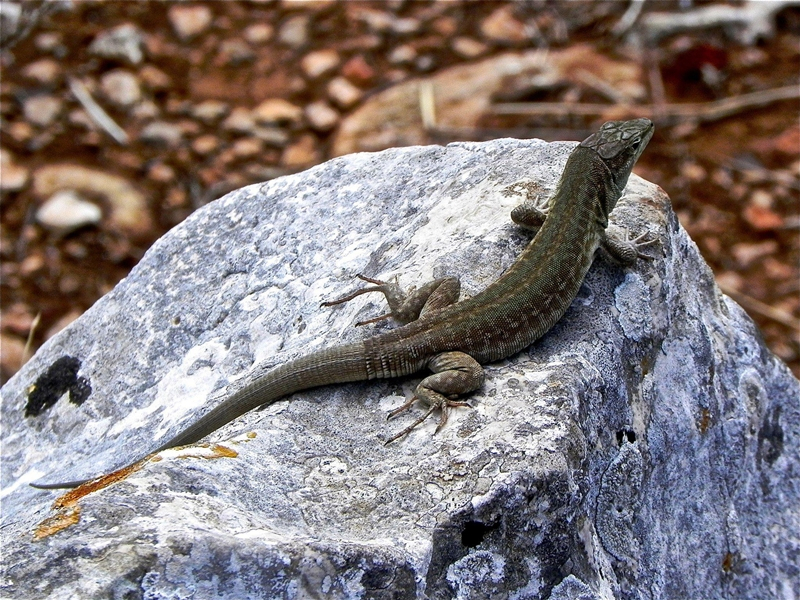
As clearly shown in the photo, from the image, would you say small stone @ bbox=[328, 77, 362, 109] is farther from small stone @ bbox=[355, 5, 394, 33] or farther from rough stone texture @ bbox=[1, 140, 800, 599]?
rough stone texture @ bbox=[1, 140, 800, 599]

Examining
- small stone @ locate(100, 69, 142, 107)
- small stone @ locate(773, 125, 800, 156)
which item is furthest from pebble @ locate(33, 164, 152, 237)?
small stone @ locate(773, 125, 800, 156)

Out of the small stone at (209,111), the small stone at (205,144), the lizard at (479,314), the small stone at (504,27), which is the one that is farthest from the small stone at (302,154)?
the lizard at (479,314)

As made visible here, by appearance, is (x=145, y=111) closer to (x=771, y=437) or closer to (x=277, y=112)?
(x=277, y=112)

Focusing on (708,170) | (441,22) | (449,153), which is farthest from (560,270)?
(441,22)

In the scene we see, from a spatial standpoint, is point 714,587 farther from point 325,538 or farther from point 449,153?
point 449,153

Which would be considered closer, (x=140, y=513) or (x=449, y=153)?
(x=140, y=513)

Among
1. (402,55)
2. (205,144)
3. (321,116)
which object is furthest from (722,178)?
(205,144)

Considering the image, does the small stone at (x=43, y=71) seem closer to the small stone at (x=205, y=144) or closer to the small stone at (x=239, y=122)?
the small stone at (x=205, y=144)
